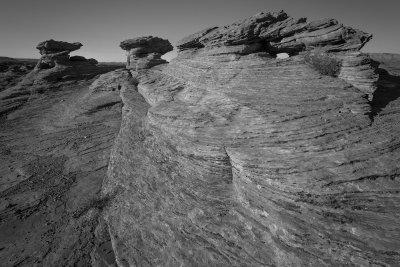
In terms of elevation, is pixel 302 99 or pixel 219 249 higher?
pixel 302 99

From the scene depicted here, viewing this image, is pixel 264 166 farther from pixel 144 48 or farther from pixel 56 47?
pixel 56 47

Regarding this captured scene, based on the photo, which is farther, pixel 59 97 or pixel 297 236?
pixel 59 97

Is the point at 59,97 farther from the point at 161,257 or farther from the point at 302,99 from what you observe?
the point at 302,99

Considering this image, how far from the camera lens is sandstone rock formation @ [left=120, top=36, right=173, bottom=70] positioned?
44.3m

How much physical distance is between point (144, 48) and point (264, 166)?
39.5 metres

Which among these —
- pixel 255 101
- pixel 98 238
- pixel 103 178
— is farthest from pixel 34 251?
pixel 255 101

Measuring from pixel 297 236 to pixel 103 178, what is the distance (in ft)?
63.1

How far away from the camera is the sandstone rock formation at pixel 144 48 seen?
44.3m

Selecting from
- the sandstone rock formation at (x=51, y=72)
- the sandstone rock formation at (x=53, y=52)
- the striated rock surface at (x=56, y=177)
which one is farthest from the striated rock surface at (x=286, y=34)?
the sandstone rock formation at (x=53, y=52)

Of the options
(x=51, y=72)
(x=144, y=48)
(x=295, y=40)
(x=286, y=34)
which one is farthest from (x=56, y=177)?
(x=51, y=72)

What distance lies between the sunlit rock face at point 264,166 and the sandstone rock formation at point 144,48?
895 inches

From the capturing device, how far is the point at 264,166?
1346cm

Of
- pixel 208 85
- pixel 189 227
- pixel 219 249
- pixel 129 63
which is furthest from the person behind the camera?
pixel 129 63

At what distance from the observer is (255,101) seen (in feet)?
55.7
